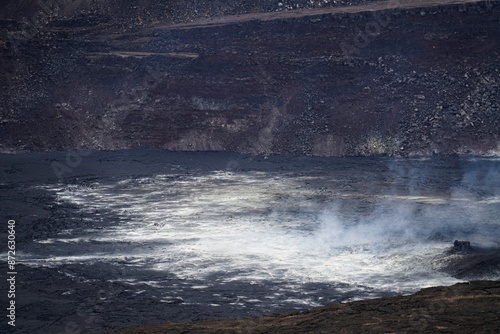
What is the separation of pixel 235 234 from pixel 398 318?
30.6 ft

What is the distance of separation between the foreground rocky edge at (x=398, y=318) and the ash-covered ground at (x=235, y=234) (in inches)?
73.9

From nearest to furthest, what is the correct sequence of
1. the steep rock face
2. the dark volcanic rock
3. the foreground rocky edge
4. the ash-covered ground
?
the foreground rocky edge < the ash-covered ground < the dark volcanic rock < the steep rock face

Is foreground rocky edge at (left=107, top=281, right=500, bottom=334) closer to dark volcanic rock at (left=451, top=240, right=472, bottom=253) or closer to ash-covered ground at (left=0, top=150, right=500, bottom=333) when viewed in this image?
ash-covered ground at (left=0, top=150, right=500, bottom=333)

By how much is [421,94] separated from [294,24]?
28.3ft

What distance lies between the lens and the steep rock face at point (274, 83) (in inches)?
1225

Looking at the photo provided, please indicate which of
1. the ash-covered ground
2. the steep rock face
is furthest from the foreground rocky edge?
the steep rock face

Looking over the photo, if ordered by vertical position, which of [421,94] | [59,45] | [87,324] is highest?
[59,45]

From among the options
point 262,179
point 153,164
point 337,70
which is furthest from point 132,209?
point 337,70

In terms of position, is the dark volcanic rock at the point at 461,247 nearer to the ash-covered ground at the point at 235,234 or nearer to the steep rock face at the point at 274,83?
the ash-covered ground at the point at 235,234

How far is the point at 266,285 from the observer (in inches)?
516

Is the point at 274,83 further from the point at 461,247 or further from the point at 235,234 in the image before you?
the point at 461,247

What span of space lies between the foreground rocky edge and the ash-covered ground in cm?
188

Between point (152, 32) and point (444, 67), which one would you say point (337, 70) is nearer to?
point (444, 67)

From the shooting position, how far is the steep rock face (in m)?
31.1
